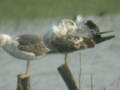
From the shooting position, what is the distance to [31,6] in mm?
9359

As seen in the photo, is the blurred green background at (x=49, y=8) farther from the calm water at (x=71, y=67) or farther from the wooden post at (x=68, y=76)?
the wooden post at (x=68, y=76)

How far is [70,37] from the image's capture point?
475cm

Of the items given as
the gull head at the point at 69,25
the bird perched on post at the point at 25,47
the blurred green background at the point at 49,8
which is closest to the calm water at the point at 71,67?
the blurred green background at the point at 49,8

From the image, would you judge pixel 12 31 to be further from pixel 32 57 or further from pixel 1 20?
pixel 32 57

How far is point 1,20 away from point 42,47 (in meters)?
4.14

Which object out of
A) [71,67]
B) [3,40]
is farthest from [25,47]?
[71,67]

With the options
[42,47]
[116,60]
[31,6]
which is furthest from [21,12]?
[42,47]

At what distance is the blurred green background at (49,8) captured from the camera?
9.30 meters

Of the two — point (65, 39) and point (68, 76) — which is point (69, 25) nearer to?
point (65, 39)

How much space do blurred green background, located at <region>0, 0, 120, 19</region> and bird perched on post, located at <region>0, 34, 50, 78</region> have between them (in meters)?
3.93

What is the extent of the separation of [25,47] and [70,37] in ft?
2.36

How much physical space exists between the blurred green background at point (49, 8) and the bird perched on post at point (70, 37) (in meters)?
4.46

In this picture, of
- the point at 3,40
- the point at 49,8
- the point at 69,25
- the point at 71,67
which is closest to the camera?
the point at 69,25

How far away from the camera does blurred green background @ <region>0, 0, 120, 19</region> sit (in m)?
9.30
